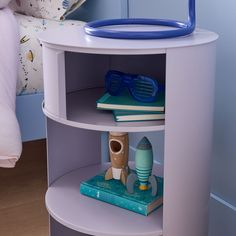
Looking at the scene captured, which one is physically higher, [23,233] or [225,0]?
[225,0]

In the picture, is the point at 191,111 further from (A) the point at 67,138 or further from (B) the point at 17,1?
(B) the point at 17,1

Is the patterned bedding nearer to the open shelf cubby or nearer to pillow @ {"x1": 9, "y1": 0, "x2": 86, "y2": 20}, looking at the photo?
pillow @ {"x1": 9, "y1": 0, "x2": 86, "y2": 20}

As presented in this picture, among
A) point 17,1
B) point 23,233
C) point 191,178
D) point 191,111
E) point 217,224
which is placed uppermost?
point 17,1

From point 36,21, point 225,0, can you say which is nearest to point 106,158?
point 36,21

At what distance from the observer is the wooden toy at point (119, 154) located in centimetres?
119

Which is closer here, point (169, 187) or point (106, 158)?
point (169, 187)

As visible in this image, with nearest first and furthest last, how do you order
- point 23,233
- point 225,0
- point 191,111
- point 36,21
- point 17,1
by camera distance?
point 191,111 < point 225,0 < point 23,233 < point 36,21 < point 17,1

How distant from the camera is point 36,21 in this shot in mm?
1653

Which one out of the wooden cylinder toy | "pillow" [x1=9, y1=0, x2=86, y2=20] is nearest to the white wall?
the wooden cylinder toy

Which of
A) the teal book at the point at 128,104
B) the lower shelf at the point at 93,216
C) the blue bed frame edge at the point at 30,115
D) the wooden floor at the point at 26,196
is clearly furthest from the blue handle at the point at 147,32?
the wooden floor at the point at 26,196

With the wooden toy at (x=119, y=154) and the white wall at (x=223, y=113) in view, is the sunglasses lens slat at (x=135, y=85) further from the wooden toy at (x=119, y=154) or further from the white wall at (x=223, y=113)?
the white wall at (x=223, y=113)

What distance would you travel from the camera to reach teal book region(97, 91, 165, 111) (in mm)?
1064

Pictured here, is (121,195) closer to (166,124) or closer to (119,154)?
(119,154)

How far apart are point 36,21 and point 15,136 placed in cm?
44
